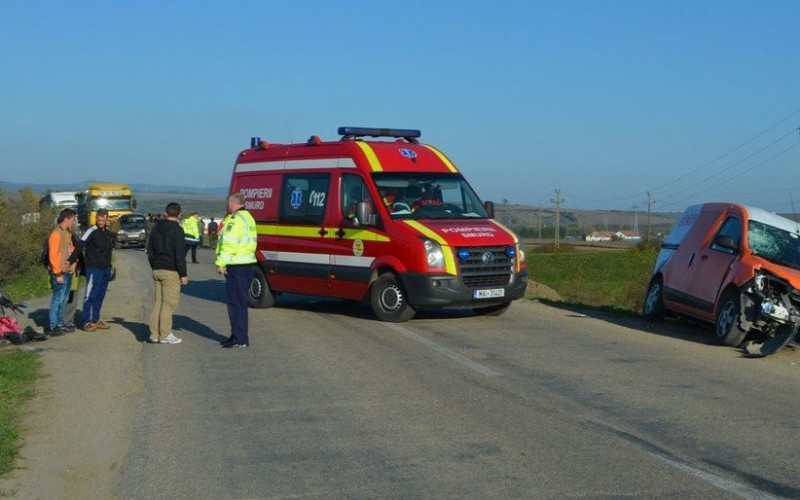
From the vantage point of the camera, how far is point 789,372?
35.6 ft

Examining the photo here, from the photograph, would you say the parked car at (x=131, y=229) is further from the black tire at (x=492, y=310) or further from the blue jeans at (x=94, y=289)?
the black tire at (x=492, y=310)

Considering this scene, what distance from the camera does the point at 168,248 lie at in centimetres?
1269

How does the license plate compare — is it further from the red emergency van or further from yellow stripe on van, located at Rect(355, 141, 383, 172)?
yellow stripe on van, located at Rect(355, 141, 383, 172)

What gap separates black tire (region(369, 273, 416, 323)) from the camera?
14.8 m

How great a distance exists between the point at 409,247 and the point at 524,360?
3.57m

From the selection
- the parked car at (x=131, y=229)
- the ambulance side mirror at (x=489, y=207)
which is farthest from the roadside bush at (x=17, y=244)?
the ambulance side mirror at (x=489, y=207)

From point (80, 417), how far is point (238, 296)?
382 cm

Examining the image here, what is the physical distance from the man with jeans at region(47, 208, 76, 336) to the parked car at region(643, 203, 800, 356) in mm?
→ 8529

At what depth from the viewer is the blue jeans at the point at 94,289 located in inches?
558

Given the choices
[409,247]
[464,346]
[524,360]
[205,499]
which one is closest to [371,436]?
[205,499]

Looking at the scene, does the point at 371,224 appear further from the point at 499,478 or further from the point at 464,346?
the point at 499,478

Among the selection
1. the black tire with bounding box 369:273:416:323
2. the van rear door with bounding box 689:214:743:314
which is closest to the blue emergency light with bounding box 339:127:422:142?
the black tire with bounding box 369:273:416:323

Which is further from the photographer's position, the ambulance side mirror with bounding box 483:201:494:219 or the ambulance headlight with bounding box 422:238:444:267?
the ambulance side mirror with bounding box 483:201:494:219

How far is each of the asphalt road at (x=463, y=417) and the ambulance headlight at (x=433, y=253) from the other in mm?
957
